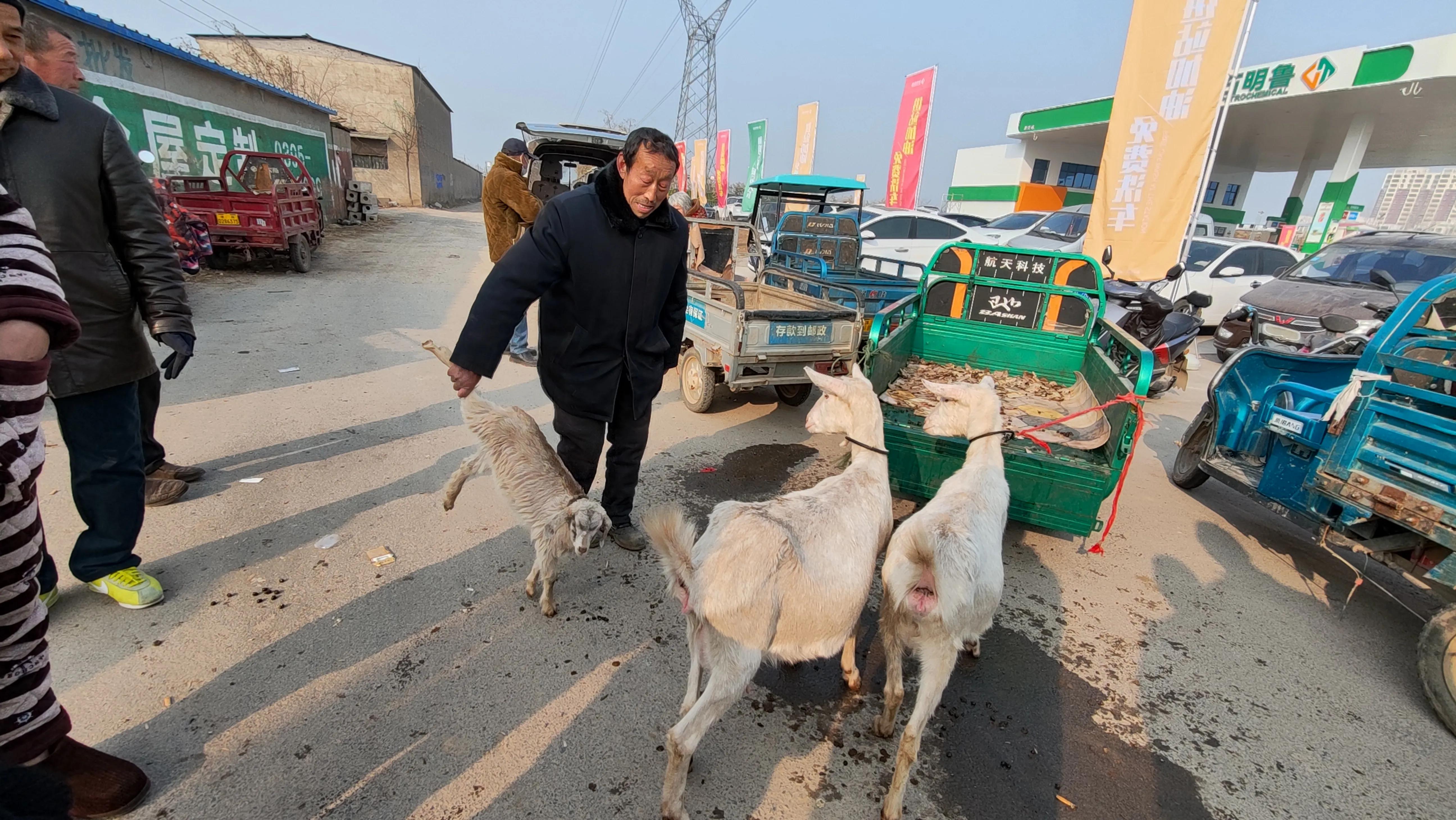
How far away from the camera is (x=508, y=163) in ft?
19.4

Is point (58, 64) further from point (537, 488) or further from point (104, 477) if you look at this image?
point (537, 488)

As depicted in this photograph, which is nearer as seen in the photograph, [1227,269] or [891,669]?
[891,669]

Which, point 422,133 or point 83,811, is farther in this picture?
point 422,133

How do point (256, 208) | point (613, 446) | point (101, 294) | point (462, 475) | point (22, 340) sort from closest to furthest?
point (22, 340)
point (101, 294)
point (462, 475)
point (613, 446)
point (256, 208)

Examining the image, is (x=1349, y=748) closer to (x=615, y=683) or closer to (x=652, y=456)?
(x=615, y=683)

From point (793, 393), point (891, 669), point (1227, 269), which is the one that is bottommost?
point (891, 669)

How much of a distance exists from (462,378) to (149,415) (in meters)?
2.28

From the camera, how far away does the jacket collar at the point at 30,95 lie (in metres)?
2.10

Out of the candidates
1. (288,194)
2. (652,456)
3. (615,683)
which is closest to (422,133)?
(288,194)

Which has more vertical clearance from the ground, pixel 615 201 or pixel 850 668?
pixel 615 201

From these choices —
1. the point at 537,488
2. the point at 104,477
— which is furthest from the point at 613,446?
the point at 104,477

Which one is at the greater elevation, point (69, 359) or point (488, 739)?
point (69, 359)

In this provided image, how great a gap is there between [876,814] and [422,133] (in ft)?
112

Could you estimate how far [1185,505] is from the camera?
478cm
